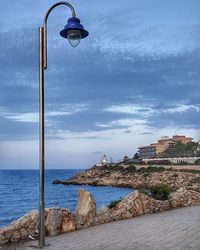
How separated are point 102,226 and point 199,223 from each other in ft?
9.08

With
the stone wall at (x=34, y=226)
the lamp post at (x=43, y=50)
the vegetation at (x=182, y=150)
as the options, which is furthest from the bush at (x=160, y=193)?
the vegetation at (x=182, y=150)

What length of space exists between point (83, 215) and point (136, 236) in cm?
240

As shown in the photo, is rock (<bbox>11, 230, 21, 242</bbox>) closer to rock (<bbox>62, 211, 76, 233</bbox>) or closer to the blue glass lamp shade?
rock (<bbox>62, 211, 76, 233</bbox>)

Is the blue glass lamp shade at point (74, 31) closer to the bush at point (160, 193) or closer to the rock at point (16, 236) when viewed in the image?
the rock at point (16, 236)

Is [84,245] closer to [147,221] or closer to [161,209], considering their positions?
[147,221]

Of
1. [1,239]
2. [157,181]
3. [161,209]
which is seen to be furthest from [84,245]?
[157,181]

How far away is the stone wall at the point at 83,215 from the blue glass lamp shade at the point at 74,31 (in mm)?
4434

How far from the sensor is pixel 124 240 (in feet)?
32.8

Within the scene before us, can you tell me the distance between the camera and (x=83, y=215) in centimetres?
1247

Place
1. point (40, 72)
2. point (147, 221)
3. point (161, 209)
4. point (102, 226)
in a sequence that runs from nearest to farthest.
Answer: point (40, 72) < point (102, 226) < point (147, 221) < point (161, 209)

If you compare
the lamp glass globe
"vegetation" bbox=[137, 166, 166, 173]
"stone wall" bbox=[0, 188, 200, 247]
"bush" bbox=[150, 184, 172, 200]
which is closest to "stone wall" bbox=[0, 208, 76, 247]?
"stone wall" bbox=[0, 188, 200, 247]

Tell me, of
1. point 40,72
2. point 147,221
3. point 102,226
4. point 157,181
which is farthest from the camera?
point 157,181

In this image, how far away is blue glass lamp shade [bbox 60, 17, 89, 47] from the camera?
9346mm

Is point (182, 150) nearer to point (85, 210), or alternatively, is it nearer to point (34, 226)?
point (85, 210)
